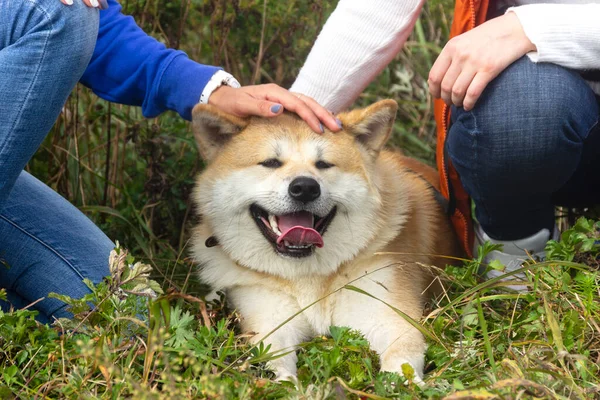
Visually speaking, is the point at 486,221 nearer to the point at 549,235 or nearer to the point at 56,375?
the point at 549,235

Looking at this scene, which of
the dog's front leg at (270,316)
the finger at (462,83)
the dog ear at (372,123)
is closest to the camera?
the finger at (462,83)

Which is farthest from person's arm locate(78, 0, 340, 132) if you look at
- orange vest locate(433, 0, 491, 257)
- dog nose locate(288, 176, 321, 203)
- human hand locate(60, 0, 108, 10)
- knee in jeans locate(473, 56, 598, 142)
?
knee in jeans locate(473, 56, 598, 142)

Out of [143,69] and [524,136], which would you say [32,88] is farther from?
[524,136]

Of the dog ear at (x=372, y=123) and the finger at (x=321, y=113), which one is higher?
the finger at (x=321, y=113)

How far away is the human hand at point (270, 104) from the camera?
2.55 metres

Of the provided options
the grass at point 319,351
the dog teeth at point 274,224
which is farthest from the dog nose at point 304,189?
the grass at point 319,351

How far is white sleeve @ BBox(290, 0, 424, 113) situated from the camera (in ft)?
8.92

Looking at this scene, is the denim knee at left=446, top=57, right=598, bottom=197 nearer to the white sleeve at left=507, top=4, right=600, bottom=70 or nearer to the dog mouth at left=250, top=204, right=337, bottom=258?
the white sleeve at left=507, top=4, right=600, bottom=70

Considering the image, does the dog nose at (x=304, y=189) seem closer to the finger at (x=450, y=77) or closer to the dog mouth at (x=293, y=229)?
the dog mouth at (x=293, y=229)

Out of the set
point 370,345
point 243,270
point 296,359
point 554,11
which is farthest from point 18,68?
point 554,11

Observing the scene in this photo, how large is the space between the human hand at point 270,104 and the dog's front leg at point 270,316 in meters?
0.57

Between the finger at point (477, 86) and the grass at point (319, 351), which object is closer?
the grass at point (319, 351)

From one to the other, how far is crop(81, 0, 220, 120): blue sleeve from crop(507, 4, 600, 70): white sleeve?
1.05m

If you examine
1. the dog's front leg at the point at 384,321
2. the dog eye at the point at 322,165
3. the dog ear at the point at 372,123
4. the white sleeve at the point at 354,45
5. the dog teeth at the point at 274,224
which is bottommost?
the dog's front leg at the point at 384,321
